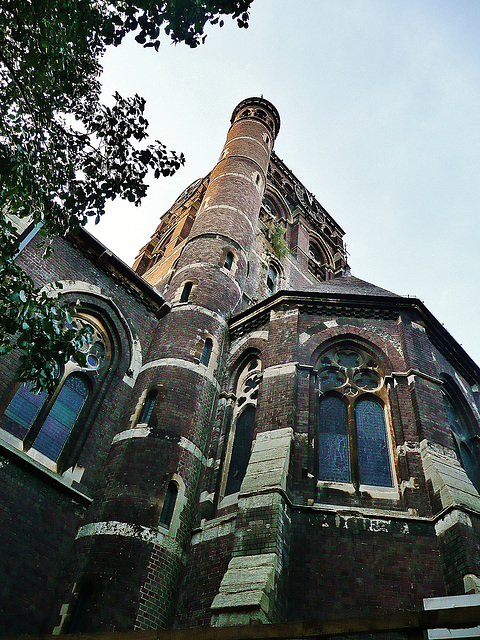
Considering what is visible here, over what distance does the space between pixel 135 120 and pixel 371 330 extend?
23.6 feet

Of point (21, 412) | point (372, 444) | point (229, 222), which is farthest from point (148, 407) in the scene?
point (229, 222)

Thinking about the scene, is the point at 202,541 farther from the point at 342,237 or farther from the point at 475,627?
the point at 342,237

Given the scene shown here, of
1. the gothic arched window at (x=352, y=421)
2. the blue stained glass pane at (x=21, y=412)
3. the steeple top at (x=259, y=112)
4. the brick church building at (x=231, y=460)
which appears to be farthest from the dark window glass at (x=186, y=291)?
the steeple top at (x=259, y=112)

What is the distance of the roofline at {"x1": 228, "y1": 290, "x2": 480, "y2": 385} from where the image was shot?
12.5 metres

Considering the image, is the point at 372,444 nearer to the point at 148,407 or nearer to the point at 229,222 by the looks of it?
the point at 148,407

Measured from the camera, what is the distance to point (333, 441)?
1030 centimetres

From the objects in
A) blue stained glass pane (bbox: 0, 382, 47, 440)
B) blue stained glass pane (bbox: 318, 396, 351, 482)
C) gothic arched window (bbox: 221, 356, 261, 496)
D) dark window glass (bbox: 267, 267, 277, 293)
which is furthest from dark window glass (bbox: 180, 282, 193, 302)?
dark window glass (bbox: 267, 267, 277, 293)

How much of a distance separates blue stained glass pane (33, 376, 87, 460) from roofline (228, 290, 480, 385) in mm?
5044

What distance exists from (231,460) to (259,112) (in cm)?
2175

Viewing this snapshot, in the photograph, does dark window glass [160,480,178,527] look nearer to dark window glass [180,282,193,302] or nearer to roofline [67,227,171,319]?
roofline [67,227,171,319]

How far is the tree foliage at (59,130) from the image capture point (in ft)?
21.8

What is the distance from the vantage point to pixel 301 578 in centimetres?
797

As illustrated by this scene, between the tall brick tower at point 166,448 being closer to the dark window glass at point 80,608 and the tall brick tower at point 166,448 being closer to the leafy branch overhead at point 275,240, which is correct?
the dark window glass at point 80,608

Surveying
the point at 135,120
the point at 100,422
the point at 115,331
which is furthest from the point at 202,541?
the point at 135,120
